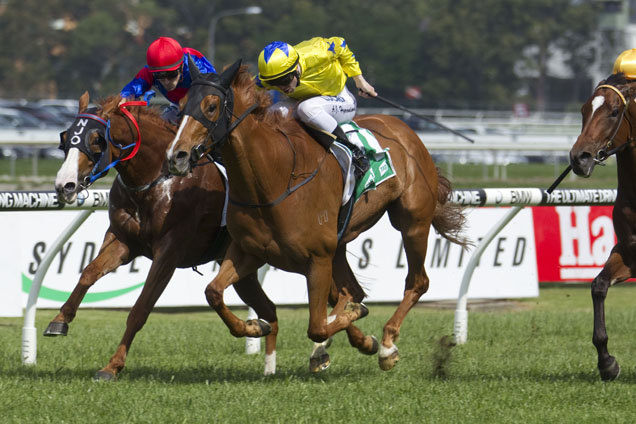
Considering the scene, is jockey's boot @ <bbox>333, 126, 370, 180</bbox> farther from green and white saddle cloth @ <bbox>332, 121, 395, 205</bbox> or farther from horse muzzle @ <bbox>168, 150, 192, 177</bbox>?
horse muzzle @ <bbox>168, 150, 192, 177</bbox>

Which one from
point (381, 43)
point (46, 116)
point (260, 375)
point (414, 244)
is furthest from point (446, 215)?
point (381, 43)

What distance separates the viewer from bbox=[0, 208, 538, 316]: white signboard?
28.2 ft

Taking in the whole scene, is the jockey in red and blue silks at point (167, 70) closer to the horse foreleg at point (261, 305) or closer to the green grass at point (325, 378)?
the horse foreleg at point (261, 305)

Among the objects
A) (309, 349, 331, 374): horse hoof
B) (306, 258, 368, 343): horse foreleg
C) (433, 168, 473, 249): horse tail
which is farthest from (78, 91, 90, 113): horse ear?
(433, 168, 473, 249): horse tail

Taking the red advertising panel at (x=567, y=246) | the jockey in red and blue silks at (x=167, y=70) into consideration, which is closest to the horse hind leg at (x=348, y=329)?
the jockey in red and blue silks at (x=167, y=70)

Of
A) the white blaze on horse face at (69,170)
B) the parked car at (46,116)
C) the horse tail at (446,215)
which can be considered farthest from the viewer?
the parked car at (46,116)

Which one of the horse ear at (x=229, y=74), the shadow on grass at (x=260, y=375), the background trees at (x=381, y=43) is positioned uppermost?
the background trees at (x=381, y=43)

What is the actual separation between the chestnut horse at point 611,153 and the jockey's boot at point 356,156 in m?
Result: 1.09

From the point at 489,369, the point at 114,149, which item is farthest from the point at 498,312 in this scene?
the point at 114,149

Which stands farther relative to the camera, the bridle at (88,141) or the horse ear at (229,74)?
the bridle at (88,141)

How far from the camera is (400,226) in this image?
257 inches

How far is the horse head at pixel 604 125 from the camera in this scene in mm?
5633

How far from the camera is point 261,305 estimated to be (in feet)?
20.2

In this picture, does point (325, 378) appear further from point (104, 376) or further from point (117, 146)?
point (117, 146)
